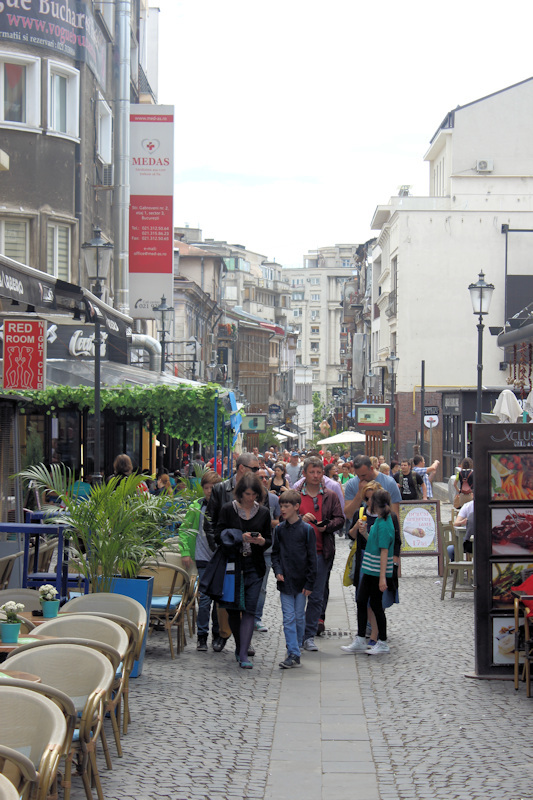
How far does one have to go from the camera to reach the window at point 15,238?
75.5 ft

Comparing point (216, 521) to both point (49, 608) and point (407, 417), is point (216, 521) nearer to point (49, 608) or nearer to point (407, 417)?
point (49, 608)

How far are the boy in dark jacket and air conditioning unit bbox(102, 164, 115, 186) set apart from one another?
66.1 ft

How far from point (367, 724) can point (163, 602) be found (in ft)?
10.9

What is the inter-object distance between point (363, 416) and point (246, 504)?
99.9ft

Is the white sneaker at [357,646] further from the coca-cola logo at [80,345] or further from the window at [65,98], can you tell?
the window at [65,98]

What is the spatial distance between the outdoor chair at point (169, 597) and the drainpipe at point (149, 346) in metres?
17.1

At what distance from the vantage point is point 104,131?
28.6 meters

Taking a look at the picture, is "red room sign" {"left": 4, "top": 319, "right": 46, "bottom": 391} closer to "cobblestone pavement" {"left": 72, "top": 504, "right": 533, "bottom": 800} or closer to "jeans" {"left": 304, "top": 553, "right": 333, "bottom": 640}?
"cobblestone pavement" {"left": 72, "top": 504, "right": 533, "bottom": 800}

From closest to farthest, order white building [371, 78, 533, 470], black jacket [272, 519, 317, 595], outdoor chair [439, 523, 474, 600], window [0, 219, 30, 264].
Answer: black jacket [272, 519, 317, 595] < outdoor chair [439, 523, 474, 600] < window [0, 219, 30, 264] < white building [371, 78, 533, 470]

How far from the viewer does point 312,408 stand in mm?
150750

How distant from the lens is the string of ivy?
19.0m

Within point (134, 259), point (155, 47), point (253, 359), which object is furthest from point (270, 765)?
point (253, 359)

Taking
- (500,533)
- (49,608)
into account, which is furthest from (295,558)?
(49,608)

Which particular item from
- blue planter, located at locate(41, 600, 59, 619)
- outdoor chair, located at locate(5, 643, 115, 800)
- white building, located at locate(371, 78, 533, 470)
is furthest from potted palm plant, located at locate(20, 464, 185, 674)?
white building, located at locate(371, 78, 533, 470)
